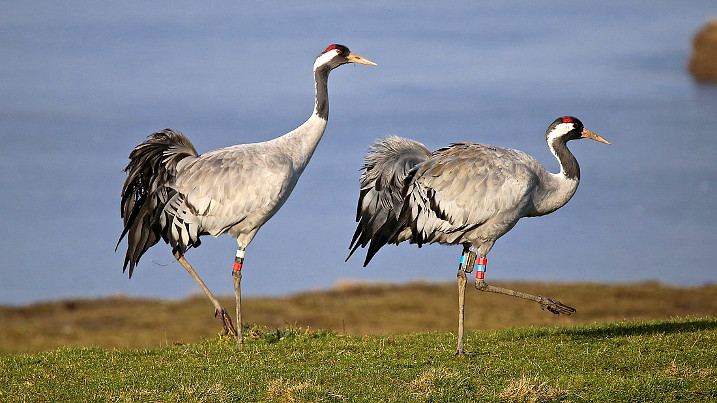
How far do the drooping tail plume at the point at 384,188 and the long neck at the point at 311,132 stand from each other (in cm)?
89

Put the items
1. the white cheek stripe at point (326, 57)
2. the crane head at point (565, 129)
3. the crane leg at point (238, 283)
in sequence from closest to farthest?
1. the crane leg at point (238, 283)
2. the crane head at point (565, 129)
3. the white cheek stripe at point (326, 57)

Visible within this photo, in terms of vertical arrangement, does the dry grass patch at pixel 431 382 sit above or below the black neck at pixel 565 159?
below

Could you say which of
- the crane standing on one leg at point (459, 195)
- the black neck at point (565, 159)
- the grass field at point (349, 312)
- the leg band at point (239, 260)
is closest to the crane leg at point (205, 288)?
the leg band at point (239, 260)

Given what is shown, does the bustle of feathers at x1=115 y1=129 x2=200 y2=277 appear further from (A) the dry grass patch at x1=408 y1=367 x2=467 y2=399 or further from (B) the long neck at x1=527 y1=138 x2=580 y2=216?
(B) the long neck at x1=527 y1=138 x2=580 y2=216

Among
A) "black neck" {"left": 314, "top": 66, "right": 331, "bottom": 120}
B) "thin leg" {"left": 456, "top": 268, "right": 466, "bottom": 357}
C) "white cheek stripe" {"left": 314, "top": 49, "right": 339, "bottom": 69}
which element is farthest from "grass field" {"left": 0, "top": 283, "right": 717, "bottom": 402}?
"white cheek stripe" {"left": 314, "top": 49, "right": 339, "bottom": 69}

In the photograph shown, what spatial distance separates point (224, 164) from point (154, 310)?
1843 cm

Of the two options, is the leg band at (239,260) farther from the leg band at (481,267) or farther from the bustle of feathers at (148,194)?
the leg band at (481,267)

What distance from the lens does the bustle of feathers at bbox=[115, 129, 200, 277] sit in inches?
410

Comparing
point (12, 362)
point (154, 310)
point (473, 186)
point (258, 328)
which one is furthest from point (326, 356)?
point (154, 310)

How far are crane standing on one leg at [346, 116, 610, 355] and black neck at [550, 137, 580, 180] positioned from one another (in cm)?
1

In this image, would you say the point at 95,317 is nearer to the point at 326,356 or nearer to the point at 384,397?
the point at 326,356

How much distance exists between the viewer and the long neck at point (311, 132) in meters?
10.8

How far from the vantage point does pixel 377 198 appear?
10.3m

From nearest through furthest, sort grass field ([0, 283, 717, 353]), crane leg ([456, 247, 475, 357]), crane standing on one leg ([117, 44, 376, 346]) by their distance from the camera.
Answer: crane leg ([456, 247, 475, 357]) → crane standing on one leg ([117, 44, 376, 346]) → grass field ([0, 283, 717, 353])
